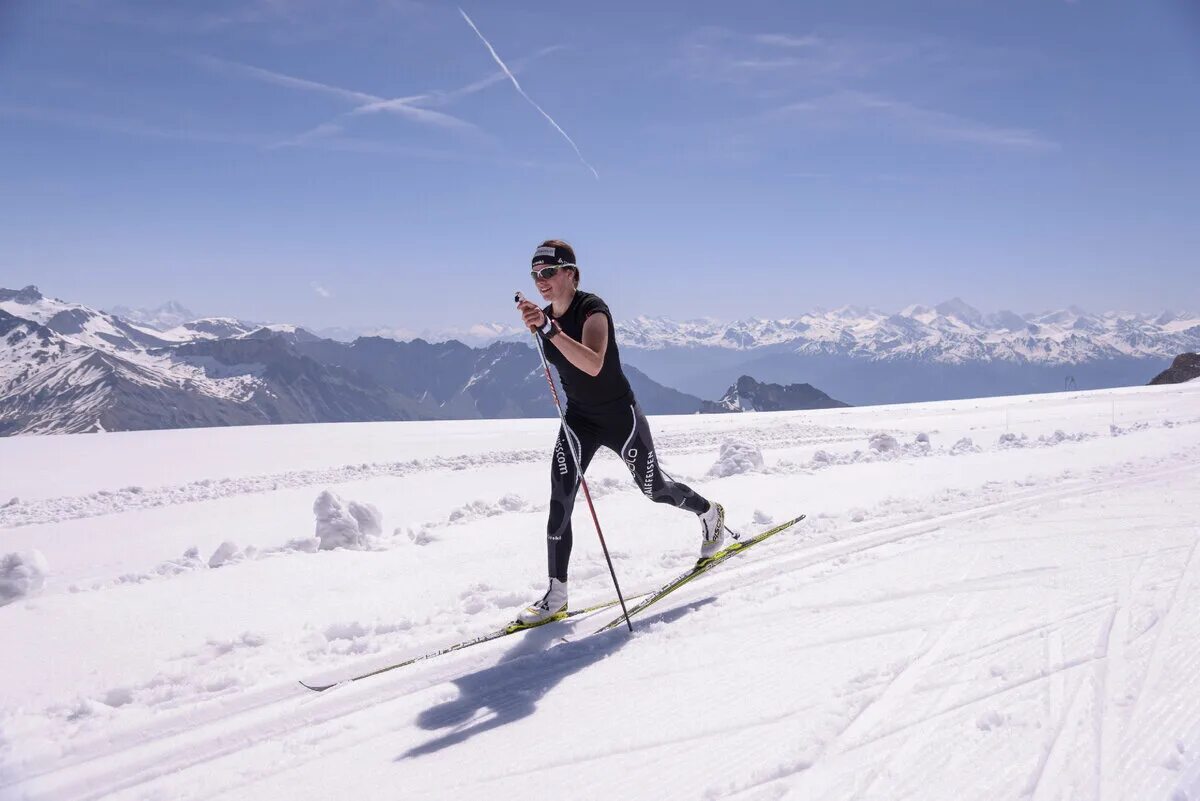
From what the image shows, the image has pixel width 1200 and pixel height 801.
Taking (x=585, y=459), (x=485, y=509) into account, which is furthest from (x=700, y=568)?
(x=485, y=509)

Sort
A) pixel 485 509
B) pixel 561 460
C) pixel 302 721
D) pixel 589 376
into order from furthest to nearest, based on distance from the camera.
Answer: pixel 485 509, pixel 561 460, pixel 589 376, pixel 302 721

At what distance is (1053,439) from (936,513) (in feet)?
33.3

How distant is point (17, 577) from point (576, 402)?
189 inches

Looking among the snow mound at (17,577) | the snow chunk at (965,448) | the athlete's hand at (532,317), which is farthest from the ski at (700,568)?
the snow chunk at (965,448)

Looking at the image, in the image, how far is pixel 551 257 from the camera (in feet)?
15.6

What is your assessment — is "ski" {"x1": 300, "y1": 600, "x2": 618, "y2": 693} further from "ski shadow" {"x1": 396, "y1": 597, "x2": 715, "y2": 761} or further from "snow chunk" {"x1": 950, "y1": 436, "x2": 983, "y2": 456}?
"snow chunk" {"x1": 950, "y1": 436, "x2": 983, "y2": 456}

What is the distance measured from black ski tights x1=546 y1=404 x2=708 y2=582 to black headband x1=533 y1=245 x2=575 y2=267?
1191 millimetres

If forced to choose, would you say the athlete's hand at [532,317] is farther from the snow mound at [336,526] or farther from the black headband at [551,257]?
the snow mound at [336,526]

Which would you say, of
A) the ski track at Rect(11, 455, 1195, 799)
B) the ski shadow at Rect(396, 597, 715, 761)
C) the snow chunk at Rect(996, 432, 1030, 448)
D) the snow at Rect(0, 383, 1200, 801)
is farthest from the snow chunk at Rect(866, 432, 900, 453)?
the ski shadow at Rect(396, 597, 715, 761)

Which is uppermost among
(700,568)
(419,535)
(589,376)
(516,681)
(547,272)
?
(547,272)

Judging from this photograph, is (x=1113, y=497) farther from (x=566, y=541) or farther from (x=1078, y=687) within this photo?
(x=566, y=541)

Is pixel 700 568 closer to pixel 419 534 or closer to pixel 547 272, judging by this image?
pixel 547 272

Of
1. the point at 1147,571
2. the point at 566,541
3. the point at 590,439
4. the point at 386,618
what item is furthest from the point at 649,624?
the point at 1147,571

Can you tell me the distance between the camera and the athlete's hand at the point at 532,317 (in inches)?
178
